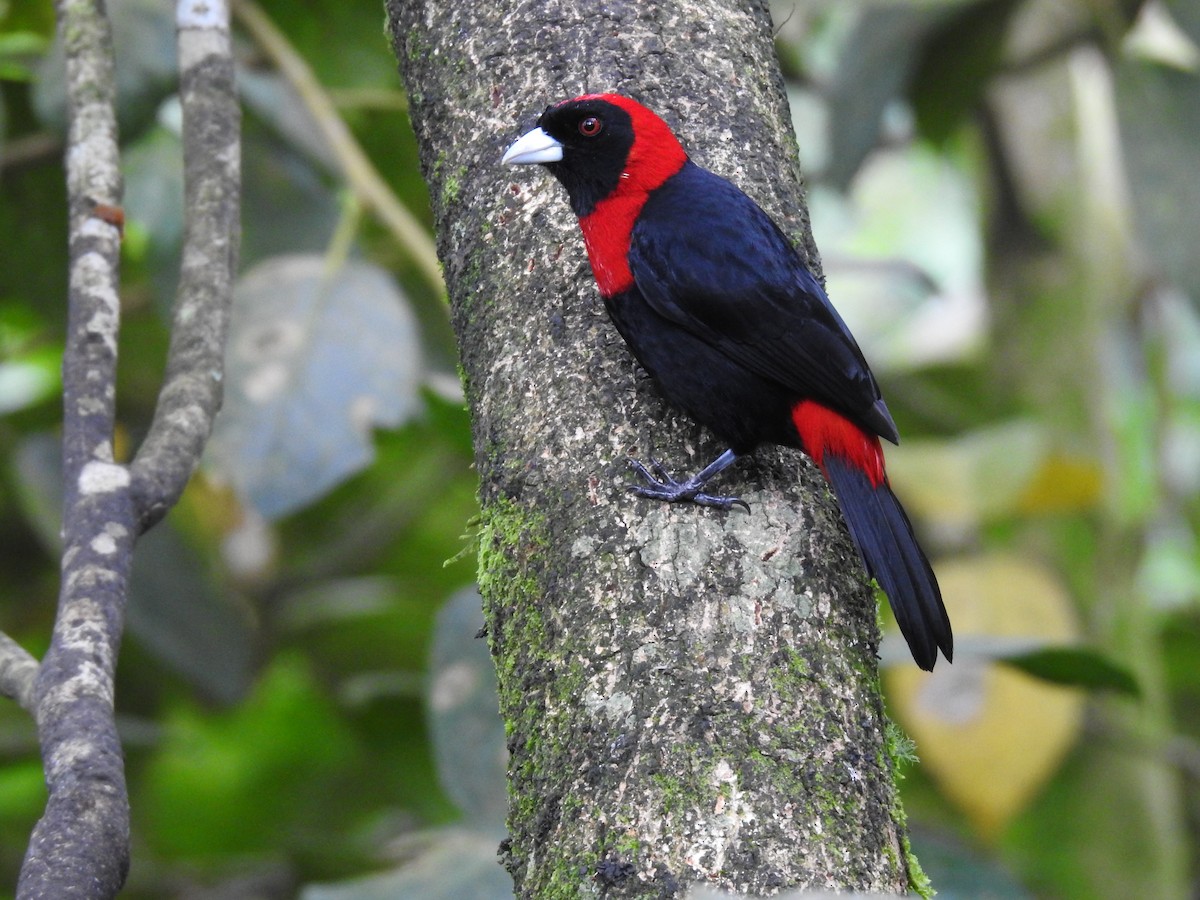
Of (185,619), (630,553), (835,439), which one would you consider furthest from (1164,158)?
(185,619)

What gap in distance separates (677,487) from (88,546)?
29.8 inches

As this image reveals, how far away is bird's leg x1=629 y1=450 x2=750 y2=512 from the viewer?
1.58 meters

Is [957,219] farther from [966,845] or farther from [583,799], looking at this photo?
[583,799]

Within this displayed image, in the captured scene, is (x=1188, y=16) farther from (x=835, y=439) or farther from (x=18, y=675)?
(x=18, y=675)

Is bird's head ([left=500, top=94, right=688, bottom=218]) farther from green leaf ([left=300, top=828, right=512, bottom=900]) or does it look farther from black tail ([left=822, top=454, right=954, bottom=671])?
green leaf ([left=300, top=828, right=512, bottom=900])

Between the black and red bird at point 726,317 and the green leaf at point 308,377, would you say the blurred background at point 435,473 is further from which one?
the black and red bird at point 726,317

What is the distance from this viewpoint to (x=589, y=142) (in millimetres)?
1930

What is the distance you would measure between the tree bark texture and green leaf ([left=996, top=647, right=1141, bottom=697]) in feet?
3.07

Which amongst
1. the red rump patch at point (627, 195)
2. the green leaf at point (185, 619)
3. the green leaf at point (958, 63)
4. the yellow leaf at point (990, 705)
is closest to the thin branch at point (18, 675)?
the red rump patch at point (627, 195)

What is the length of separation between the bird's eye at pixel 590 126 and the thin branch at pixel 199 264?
62cm

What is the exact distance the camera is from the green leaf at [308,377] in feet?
9.57

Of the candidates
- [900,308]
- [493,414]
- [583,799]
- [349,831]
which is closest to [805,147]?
[900,308]

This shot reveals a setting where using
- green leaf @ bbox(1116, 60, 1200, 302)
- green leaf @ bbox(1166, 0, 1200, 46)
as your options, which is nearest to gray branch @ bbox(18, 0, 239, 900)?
green leaf @ bbox(1166, 0, 1200, 46)

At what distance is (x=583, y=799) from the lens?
55.5 inches
